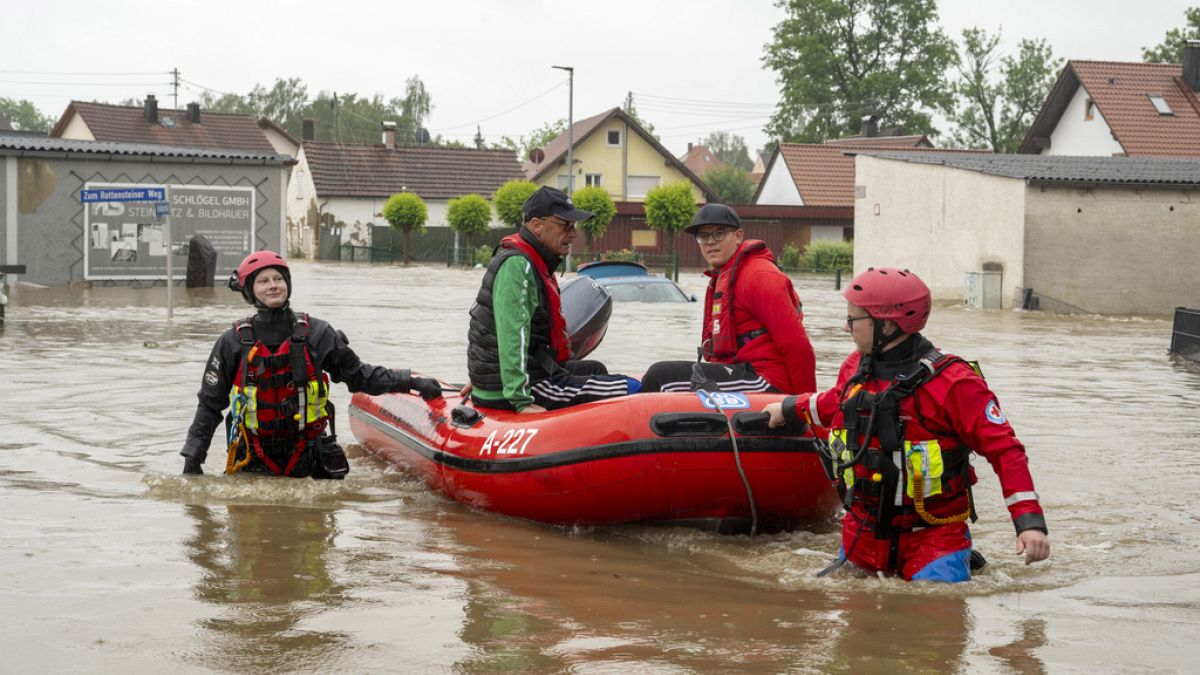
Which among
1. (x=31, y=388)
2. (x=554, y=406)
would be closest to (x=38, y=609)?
(x=554, y=406)

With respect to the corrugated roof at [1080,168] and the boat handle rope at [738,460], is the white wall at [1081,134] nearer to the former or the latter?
the corrugated roof at [1080,168]

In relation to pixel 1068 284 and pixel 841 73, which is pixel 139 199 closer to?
pixel 1068 284

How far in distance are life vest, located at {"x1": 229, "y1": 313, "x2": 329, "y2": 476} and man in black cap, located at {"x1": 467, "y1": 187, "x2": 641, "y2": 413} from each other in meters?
0.84

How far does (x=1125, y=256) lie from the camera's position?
28.3 meters

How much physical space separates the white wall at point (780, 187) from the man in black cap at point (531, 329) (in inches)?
2087

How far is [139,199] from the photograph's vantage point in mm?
A: 19047

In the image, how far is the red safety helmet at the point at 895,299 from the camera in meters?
5.42

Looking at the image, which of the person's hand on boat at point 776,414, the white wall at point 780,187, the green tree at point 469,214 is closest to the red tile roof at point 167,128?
the green tree at point 469,214

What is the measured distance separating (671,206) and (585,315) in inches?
1745

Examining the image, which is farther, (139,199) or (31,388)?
(139,199)

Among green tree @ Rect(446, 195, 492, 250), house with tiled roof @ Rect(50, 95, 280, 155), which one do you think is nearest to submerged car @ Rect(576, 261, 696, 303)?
green tree @ Rect(446, 195, 492, 250)

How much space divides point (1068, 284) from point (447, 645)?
2566 cm

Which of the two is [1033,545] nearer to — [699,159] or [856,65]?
[856,65]

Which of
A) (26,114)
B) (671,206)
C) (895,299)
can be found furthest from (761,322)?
(26,114)
